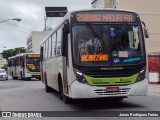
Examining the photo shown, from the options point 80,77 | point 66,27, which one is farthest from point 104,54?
point 66,27

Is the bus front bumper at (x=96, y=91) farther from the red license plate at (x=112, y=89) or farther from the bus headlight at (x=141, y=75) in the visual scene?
the bus headlight at (x=141, y=75)

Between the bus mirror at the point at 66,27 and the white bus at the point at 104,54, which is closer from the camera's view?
the white bus at the point at 104,54

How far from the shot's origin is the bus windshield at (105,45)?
43.1 ft

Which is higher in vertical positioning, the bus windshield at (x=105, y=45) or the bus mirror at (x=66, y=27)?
the bus mirror at (x=66, y=27)

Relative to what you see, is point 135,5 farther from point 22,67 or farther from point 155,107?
point 155,107

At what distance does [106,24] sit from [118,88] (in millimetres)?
2119

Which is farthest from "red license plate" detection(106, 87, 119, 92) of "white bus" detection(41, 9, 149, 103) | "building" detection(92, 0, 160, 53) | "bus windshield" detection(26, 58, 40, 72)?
"building" detection(92, 0, 160, 53)

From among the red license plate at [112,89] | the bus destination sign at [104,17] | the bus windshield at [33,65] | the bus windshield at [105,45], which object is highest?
the bus destination sign at [104,17]

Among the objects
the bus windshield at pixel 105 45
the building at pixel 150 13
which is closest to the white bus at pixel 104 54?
the bus windshield at pixel 105 45

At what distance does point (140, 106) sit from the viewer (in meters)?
14.0

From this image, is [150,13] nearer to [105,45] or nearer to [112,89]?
[105,45]

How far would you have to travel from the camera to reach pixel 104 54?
13.1m

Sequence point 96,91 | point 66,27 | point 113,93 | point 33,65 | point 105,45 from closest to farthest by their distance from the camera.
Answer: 1. point 96,91
2. point 113,93
3. point 105,45
4. point 66,27
5. point 33,65

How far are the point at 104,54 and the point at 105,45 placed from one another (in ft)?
0.98
